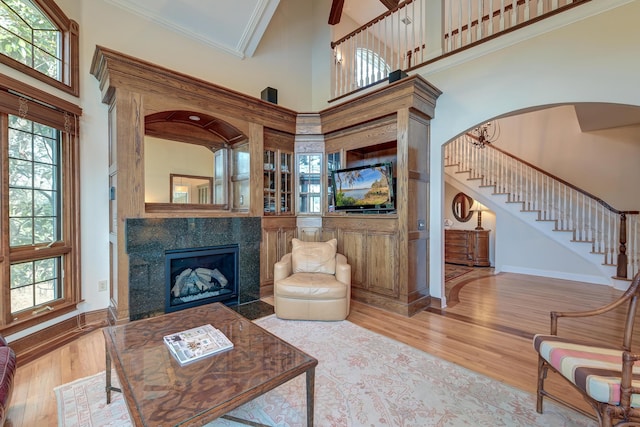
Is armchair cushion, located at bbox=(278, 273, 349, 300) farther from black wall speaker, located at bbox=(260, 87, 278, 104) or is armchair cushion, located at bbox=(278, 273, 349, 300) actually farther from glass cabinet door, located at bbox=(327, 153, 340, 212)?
black wall speaker, located at bbox=(260, 87, 278, 104)

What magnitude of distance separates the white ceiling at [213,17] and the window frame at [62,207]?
1553 mm

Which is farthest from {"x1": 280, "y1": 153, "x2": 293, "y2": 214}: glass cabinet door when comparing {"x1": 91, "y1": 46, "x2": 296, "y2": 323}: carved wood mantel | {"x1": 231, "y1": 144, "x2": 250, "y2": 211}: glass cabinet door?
{"x1": 91, "y1": 46, "x2": 296, "y2": 323}: carved wood mantel

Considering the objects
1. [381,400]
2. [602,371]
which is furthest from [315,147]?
[602,371]

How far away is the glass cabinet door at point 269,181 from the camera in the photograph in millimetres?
4105

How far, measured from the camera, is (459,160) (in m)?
6.18

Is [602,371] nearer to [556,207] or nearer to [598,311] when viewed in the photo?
[598,311]

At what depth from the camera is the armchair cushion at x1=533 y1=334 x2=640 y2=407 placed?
4.05ft

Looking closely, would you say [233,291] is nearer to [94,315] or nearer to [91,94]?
[94,315]

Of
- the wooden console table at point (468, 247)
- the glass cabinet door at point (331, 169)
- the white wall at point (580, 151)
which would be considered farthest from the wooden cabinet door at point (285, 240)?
the white wall at point (580, 151)

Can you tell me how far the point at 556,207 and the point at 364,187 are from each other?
165 inches

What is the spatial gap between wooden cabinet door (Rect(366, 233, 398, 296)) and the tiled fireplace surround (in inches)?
68.0

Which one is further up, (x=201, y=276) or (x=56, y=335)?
(x=201, y=276)

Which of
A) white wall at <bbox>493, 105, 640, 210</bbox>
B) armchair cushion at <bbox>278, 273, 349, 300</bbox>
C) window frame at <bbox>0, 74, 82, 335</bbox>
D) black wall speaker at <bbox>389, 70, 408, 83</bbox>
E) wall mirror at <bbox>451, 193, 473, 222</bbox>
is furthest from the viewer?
wall mirror at <bbox>451, 193, 473, 222</bbox>

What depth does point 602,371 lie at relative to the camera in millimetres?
1316
